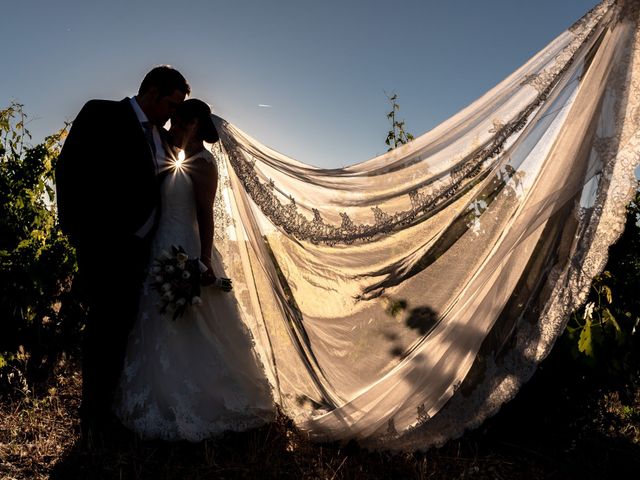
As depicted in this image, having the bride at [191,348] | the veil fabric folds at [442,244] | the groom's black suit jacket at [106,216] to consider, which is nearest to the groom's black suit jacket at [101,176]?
the groom's black suit jacket at [106,216]

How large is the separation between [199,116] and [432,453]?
2784mm

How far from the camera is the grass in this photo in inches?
125

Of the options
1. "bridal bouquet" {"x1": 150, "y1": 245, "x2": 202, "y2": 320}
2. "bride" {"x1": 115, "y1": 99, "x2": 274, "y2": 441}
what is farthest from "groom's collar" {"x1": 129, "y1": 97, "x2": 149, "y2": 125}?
"bridal bouquet" {"x1": 150, "y1": 245, "x2": 202, "y2": 320}

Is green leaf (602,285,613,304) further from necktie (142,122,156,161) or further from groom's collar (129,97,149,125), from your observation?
groom's collar (129,97,149,125)

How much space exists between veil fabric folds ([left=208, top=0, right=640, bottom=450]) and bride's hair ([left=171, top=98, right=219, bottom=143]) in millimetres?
287

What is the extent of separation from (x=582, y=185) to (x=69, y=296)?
4396 millimetres

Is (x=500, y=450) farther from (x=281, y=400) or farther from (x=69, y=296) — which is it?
(x=69, y=296)

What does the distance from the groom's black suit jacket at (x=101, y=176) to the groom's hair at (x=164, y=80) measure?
32 cm

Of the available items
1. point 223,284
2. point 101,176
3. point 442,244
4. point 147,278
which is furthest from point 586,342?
point 101,176

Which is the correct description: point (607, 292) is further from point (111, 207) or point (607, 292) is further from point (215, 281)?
point (111, 207)

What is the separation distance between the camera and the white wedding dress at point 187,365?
3.36 metres

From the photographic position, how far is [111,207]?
3.37 meters

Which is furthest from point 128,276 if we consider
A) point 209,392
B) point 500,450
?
point 500,450

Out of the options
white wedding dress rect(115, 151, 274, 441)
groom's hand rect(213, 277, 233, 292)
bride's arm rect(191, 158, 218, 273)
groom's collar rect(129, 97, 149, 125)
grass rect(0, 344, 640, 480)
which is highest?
groom's collar rect(129, 97, 149, 125)
